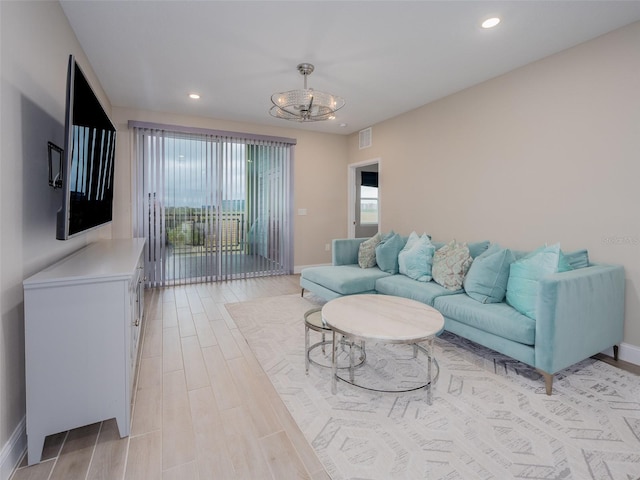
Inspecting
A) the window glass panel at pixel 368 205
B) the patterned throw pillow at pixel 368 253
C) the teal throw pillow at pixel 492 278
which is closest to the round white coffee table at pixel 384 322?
the teal throw pillow at pixel 492 278

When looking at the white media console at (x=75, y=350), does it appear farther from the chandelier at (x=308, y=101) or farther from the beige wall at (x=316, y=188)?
the beige wall at (x=316, y=188)

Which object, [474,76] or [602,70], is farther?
[474,76]

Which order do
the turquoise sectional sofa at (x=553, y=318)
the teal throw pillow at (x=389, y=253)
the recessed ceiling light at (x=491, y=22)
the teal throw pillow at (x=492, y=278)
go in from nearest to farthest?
the turquoise sectional sofa at (x=553, y=318), the recessed ceiling light at (x=491, y=22), the teal throw pillow at (x=492, y=278), the teal throw pillow at (x=389, y=253)

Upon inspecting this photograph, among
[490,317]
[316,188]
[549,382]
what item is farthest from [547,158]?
[316,188]

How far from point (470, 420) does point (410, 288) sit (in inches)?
57.6

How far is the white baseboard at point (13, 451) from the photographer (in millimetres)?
1396

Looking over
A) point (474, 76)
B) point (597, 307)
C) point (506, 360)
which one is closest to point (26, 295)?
point (506, 360)

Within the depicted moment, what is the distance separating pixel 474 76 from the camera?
346 centimetres

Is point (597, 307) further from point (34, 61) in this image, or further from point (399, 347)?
point (34, 61)

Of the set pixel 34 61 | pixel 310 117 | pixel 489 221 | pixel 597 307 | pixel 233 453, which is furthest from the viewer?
pixel 489 221

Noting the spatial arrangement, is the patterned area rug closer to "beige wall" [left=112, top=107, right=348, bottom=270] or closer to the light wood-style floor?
the light wood-style floor

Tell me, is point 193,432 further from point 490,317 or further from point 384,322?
point 490,317

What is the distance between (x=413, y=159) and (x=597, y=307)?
9.60 feet

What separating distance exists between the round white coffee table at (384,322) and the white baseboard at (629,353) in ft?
5.43
